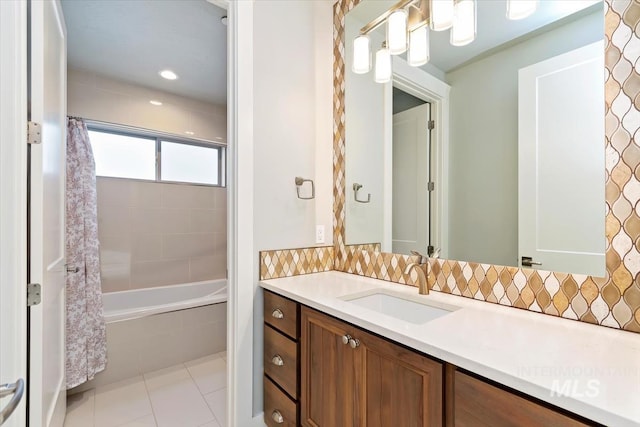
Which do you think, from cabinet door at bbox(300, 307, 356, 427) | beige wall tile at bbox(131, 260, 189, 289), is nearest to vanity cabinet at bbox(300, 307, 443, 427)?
cabinet door at bbox(300, 307, 356, 427)

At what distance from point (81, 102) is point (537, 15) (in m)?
3.32

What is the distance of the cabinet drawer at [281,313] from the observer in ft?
4.32

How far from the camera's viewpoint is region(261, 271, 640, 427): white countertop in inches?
21.7

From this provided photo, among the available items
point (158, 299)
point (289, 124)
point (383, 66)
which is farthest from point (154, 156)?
point (383, 66)

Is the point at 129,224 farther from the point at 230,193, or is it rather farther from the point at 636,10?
the point at 636,10

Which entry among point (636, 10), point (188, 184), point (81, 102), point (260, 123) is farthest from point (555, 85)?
point (81, 102)

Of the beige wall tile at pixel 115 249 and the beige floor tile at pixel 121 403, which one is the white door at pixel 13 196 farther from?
the beige wall tile at pixel 115 249

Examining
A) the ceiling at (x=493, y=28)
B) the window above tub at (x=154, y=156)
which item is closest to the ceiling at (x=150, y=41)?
the window above tub at (x=154, y=156)

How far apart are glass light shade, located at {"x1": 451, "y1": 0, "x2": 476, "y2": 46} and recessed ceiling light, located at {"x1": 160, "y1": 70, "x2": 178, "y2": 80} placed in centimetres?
247

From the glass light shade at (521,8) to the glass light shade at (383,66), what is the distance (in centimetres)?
56

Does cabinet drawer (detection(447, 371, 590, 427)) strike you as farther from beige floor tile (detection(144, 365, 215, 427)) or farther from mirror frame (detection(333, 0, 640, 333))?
beige floor tile (detection(144, 365, 215, 427))

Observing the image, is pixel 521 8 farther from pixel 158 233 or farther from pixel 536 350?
pixel 158 233

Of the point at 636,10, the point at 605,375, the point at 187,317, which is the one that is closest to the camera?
the point at 605,375

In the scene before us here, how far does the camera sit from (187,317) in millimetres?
2389
